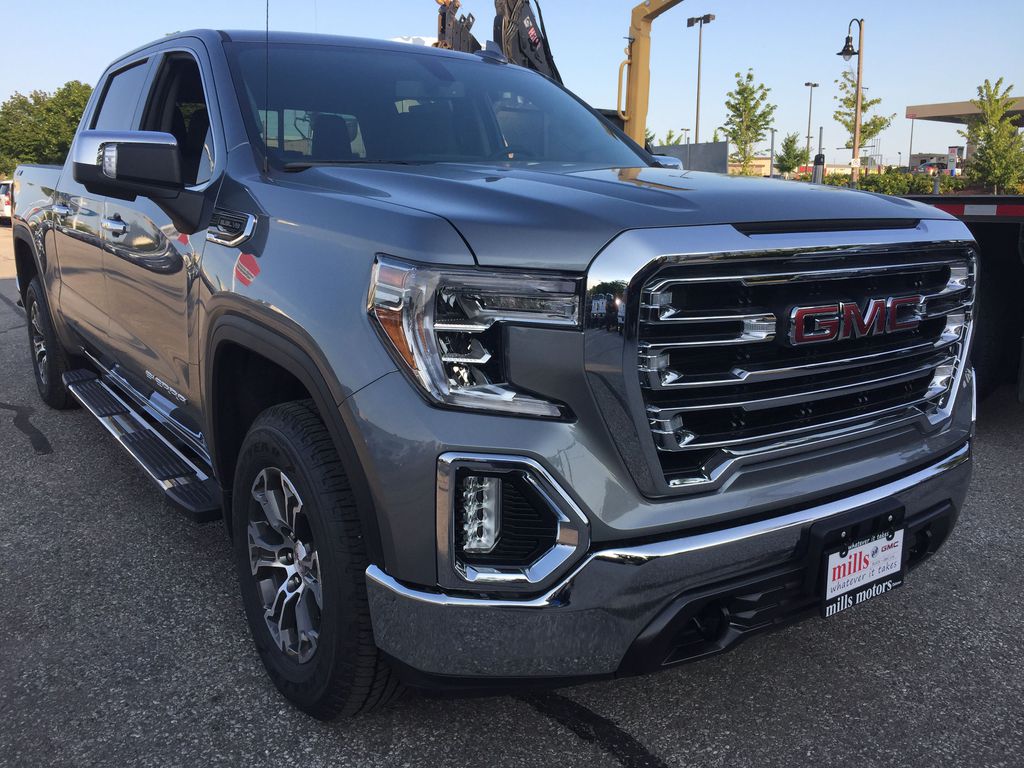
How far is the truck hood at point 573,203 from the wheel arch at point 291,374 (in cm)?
43

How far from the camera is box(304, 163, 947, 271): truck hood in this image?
1.96 m

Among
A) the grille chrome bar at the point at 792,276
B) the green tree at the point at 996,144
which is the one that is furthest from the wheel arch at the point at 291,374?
the green tree at the point at 996,144

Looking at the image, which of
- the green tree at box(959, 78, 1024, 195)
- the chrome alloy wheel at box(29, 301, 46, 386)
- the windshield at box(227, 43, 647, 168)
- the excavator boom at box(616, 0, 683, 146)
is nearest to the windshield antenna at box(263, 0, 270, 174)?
the windshield at box(227, 43, 647, 168)

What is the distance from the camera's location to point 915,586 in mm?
3363

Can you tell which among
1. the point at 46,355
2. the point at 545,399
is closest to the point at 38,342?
the point at 46,355

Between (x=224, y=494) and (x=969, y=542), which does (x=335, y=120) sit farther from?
(x=969, y=542)

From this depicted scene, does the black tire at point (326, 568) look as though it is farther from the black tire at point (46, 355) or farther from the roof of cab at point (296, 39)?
the black tire at point (46, 355)

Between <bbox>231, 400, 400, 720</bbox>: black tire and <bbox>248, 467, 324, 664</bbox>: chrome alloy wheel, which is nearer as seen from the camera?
<bbox>231, 400, 400, 720</bbox>: black tire

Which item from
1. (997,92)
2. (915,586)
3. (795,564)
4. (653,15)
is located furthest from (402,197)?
(997,92)

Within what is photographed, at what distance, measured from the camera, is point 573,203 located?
2100 mm

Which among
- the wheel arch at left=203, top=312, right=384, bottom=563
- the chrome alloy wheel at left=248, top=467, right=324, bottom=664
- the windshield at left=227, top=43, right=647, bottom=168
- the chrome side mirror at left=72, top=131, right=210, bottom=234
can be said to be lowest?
the chrome alloy wheel at left=248, top=467, right=324, bottom=664

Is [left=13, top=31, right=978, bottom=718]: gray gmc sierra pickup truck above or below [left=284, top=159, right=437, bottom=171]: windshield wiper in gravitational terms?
below

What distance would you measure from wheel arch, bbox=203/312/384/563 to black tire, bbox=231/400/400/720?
0.26ft

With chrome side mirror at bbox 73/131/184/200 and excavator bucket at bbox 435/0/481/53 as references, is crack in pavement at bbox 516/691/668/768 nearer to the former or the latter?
chrome side mirror at bbox 73/131/184/200
